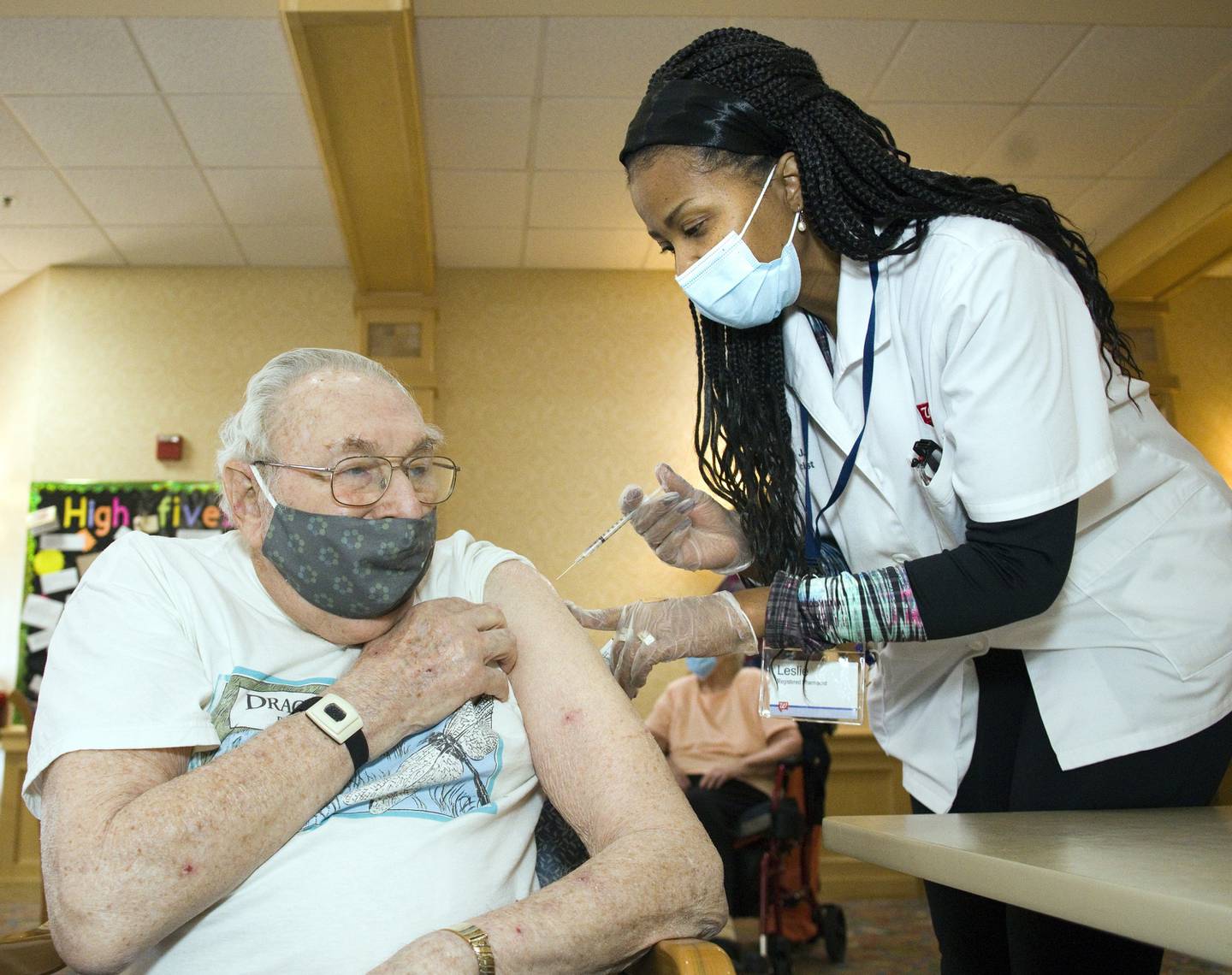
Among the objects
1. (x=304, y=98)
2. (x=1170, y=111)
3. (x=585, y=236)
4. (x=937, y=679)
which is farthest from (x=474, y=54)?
(x=937, y=679)

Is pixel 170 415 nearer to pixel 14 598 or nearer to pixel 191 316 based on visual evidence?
pixel 191 316

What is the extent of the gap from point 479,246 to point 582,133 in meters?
1.20

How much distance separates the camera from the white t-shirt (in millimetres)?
1024

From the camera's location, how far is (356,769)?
3.56ft

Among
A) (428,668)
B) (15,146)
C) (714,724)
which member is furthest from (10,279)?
(428,668)

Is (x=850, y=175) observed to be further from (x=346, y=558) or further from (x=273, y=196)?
(x=273, y=196)

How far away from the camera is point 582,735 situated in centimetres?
113

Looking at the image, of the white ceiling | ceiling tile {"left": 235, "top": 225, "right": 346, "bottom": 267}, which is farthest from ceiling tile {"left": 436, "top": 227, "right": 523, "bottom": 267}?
ceiling tile {"left": 235, "top": 225, "right": 346, "bottom": 267}

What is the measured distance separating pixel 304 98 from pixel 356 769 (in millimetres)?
3169

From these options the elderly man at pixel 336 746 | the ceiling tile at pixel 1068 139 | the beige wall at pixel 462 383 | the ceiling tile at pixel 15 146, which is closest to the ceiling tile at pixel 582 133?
the beige wall at pixel 462 383

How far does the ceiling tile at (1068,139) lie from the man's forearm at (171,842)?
4.02m

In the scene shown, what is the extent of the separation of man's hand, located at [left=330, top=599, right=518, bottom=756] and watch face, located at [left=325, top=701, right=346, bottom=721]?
0.06ft

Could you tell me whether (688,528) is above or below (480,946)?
above

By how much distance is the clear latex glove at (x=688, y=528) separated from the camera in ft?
5.34
